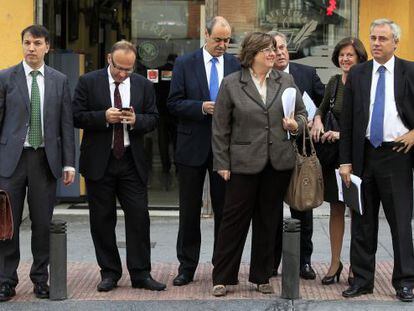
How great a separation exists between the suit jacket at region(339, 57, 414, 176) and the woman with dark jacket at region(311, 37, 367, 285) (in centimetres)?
27

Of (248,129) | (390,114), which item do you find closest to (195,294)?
(248,129)

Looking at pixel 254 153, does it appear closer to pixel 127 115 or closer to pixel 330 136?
pixel 330 136

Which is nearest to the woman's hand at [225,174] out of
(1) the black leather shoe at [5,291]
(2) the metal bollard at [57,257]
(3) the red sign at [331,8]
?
(2) the metal bollard at [57,257]

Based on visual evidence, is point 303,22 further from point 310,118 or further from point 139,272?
point 139,272

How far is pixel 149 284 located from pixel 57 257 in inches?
33.4

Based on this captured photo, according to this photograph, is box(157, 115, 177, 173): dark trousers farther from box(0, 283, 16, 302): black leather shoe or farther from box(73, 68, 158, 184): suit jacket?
box(0, 283, 16, 302): black leather shoe

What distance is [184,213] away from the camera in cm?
677

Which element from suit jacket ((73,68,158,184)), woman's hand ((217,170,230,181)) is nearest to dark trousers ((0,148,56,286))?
suit jacket ((73,68,158,184))

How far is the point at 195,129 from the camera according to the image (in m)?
6.63

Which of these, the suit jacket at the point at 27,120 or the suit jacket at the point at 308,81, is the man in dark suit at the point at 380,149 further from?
the suit jacket at the point at 27,120

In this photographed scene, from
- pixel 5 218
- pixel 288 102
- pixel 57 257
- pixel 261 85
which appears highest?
pixel 261 85

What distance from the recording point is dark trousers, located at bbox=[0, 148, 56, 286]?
6.18 metres

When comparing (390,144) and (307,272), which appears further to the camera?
(307,272)

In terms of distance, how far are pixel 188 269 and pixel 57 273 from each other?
1178 millimetres
